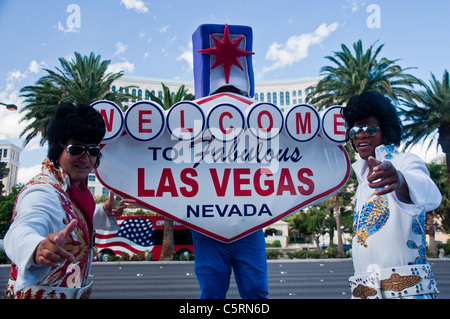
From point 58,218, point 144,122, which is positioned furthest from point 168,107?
point 58,218

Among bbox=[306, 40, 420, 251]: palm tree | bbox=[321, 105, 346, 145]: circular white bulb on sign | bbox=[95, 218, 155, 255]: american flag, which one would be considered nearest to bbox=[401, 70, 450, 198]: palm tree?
bbox=[306, 40, 420, 251]: palm tree

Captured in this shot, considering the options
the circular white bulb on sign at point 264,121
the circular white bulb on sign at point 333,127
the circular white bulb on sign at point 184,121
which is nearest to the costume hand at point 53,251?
the circular white bulb on sign at point 184,121

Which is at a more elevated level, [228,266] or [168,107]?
[168,107]

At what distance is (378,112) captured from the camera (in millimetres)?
2689

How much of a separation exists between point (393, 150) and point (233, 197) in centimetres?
150

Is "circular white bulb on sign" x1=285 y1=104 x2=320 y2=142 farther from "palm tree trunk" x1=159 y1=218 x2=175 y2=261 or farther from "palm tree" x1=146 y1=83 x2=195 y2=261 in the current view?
"palm tree trunk" x1=159 y1=218 x2=175 y2=261

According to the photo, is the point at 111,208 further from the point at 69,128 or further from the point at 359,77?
the point at 359,77

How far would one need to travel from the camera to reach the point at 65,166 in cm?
257

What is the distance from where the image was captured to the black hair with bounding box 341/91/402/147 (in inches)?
106

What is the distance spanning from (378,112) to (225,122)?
137 centimetres
